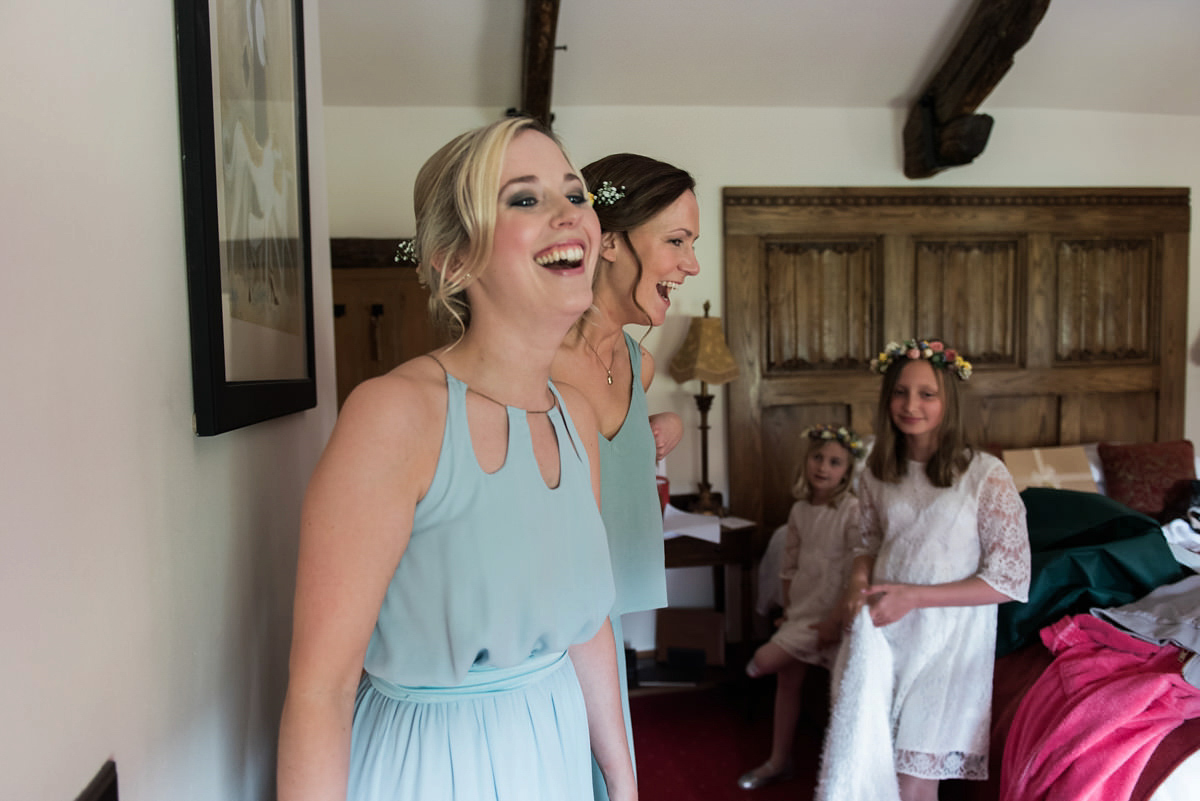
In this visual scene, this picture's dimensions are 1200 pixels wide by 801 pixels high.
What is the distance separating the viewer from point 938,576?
2.06 meters

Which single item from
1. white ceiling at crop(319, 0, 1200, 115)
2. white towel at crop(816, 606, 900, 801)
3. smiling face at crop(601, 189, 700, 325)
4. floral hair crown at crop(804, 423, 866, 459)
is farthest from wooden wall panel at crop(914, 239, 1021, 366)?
smiling face at crop(601, 189, 700, 325)

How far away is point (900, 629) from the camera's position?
213 cm

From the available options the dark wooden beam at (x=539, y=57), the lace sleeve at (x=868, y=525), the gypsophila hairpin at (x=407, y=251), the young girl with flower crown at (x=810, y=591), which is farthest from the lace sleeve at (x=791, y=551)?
the gypsophila hairpin at (x=407, y=251)

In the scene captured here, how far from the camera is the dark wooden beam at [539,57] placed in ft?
9.48

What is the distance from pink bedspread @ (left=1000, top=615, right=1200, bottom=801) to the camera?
5.50 feet

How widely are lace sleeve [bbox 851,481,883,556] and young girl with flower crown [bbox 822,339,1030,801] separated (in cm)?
9

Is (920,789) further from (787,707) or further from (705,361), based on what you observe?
(705,361)

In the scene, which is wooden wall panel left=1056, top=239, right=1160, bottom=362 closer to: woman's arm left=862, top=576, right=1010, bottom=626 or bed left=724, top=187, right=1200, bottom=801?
bed left=724, top=187, right=1200, bottom=801

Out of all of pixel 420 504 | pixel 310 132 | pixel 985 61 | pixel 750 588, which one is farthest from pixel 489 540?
pixel 985 61

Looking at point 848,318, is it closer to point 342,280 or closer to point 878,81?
point 878,81

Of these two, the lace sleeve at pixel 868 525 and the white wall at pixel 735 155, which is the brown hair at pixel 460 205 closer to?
the lace sleeve at pixel 868 525

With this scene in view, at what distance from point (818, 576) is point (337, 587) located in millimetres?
2462

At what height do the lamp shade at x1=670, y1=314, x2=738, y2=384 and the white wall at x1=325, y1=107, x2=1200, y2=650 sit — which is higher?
the white wall at x1=325, y1=107, x2=1200, y2=650

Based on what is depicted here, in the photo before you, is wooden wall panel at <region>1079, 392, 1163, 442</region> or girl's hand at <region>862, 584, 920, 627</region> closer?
girl's hand at <region>862, 584, 920, 627</region>
